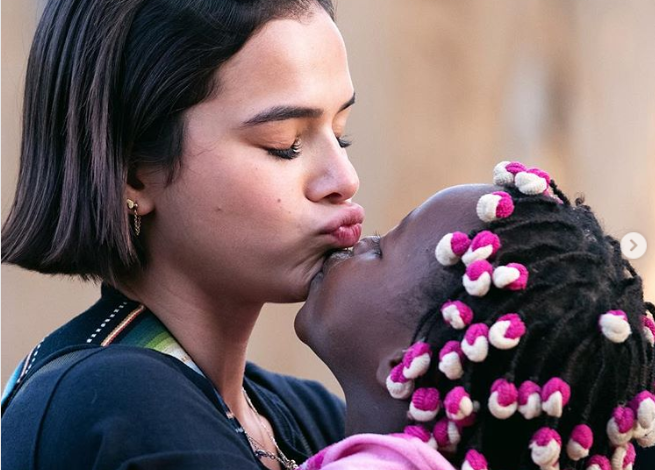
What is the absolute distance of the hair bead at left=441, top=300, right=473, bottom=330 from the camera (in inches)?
62.5

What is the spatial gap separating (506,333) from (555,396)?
0.36ft

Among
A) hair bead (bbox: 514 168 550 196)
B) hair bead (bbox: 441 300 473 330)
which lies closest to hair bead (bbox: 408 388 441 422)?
hair bead (bbox: 441 300 473 330)

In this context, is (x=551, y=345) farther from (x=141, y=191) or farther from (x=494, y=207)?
(x=141, y=191)

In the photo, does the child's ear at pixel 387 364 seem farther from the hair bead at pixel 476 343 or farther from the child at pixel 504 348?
the hair bead at pixel 476 343

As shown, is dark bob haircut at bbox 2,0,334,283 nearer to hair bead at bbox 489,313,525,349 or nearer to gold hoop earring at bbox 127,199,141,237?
gold hoop earring at bbox 127,199,141,237

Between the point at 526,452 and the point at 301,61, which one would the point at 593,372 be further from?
the point at 301,61

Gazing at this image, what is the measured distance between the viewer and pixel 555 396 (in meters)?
1.51

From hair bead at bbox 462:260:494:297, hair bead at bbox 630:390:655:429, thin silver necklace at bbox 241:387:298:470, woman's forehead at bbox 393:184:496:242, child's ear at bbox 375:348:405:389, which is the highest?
woman's forehead at bbox 393:184:496:242

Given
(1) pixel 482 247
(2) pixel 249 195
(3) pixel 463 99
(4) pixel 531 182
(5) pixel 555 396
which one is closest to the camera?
(5) pixel 555 396

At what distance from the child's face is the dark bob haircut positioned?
1.25 ft

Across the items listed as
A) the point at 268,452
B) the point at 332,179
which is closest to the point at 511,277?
the point at 332,179

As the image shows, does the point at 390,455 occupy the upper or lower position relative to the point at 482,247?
lower

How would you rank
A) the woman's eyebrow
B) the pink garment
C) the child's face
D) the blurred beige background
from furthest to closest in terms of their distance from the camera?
the blurred beige background → the woman's eyebrow → the child's face → the pink garment

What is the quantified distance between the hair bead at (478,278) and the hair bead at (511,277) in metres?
0.01
